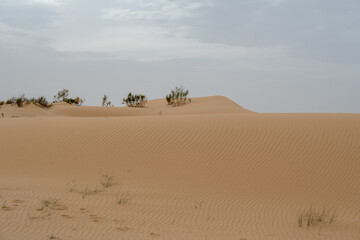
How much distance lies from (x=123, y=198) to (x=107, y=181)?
65.5 inches

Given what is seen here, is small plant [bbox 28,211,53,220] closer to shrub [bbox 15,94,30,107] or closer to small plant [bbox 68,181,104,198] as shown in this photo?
small plant [bbox 68,181,104,198]

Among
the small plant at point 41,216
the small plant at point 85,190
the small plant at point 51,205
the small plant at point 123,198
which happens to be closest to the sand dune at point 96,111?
the small plant at point 85,190

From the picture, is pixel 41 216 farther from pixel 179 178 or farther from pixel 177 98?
pixel 177 98

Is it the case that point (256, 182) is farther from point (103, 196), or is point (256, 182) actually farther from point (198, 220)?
point (103, 196)

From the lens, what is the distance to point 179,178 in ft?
32.6

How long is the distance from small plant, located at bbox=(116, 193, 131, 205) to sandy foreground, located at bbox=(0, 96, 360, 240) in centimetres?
3

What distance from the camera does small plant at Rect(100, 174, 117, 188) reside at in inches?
366

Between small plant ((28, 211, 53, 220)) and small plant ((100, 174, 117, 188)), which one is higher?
small plant ((100, 174, 117, 188))

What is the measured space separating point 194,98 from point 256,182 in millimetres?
34309

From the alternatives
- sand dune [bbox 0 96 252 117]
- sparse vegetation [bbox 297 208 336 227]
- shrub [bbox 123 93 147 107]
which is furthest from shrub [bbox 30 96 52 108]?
sparse vegetation [bbox 297 208 336 227]

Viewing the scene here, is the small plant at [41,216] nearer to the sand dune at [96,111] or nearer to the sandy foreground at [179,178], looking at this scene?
the sandy foreground at [179,178]

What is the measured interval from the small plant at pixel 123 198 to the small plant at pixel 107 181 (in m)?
0.83

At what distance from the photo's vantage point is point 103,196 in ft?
27.2

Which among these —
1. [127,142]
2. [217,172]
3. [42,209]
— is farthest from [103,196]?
[127,142]
